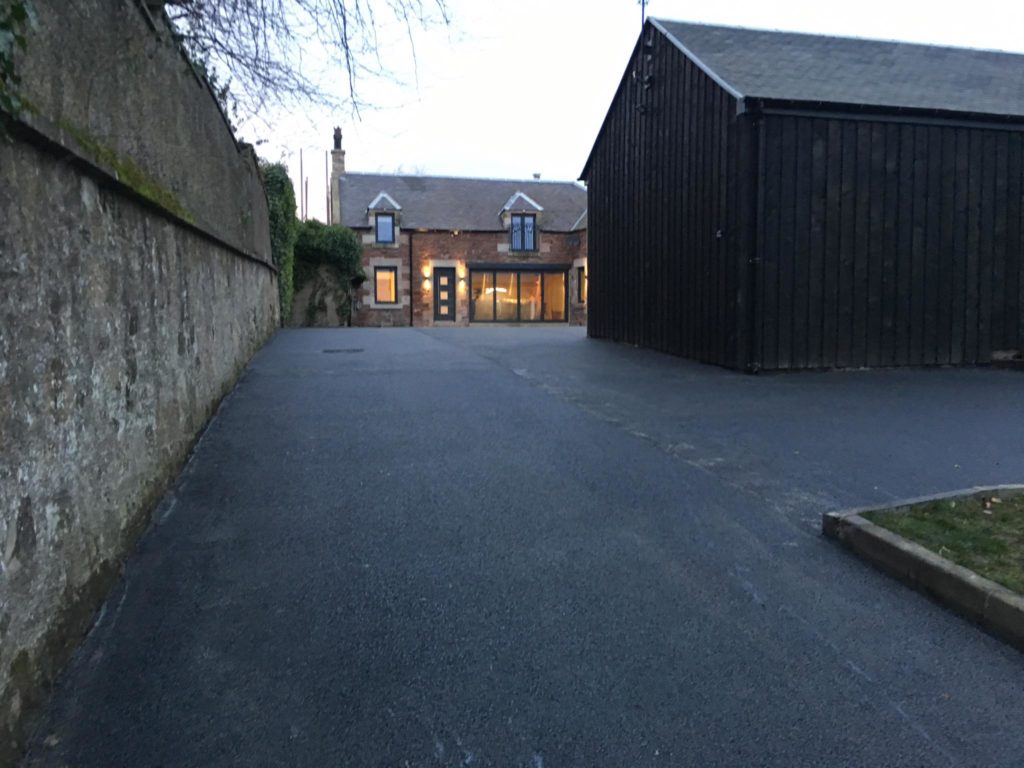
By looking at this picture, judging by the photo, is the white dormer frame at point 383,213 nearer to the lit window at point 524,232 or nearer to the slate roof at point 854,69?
the lit window at point 524,232

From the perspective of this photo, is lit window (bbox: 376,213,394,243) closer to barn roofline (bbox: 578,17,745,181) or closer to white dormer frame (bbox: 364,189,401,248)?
white dormer frame (bbox: 364,189,401,248)

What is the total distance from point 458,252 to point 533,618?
29.3 metres

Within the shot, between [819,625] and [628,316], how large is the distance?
11948mm

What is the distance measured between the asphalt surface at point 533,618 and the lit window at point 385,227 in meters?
25.3

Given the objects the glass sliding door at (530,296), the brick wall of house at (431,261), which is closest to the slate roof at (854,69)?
the brick wall of house at (431,261)

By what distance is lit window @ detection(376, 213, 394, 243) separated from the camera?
30.3 metres

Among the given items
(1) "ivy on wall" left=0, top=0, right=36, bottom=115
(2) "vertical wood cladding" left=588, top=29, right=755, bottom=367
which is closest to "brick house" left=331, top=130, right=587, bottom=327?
(2) "vertical wood cladding" left=588, top=29, right=755, bottom=367

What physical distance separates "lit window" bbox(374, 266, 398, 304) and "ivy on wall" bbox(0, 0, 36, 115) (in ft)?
93.5

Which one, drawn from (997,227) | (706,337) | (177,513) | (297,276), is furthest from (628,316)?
(297,276)

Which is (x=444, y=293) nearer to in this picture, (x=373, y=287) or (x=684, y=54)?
(x=373, y=287)

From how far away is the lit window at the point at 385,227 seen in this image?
3027 centimetres

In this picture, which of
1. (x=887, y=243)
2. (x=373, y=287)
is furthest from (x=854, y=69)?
(x=373, y=287)

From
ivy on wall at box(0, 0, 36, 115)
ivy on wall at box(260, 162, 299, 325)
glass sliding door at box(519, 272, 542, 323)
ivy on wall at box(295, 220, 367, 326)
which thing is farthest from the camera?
glass sliding door at box(519, 272, 542, 323)

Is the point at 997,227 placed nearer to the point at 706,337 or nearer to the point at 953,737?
the point at 706,337
